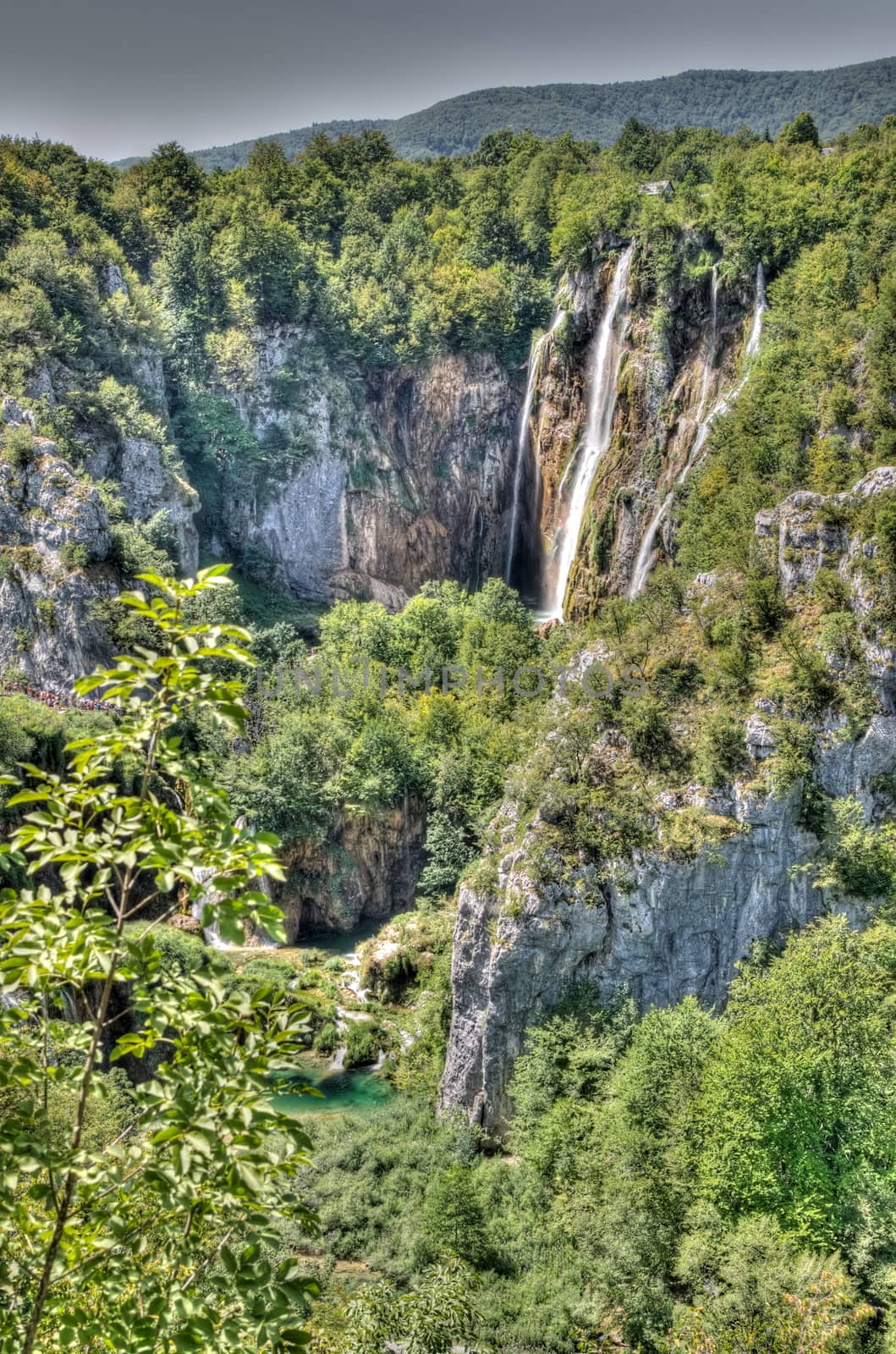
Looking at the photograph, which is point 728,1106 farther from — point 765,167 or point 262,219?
point 262,219

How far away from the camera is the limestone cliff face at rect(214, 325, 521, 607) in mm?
42719

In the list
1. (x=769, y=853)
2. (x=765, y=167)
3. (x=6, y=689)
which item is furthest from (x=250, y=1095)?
(x=765, y=167)

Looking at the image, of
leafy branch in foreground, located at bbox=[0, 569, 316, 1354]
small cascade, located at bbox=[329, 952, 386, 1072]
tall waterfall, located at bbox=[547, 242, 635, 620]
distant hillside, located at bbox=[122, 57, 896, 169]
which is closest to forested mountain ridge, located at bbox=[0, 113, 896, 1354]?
leafy branch in foreground, located at bbox=[0, 569, 316, 1354]

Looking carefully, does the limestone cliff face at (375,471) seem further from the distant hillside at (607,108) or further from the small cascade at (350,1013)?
the distant hillside at (607,108)

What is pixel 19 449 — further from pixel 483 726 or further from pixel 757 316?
pixel 757 316

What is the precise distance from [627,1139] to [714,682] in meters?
8.22

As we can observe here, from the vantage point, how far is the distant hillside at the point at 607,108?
91438mm

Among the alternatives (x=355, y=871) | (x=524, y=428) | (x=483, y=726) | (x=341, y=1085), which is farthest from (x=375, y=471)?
(x=341, y=1085)

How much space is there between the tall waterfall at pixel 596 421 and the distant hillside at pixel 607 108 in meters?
63.9

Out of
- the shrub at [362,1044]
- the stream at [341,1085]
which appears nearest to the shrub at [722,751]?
the stream at [341,1085]

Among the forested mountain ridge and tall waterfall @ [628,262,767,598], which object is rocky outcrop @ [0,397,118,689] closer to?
the forested mountain ridge

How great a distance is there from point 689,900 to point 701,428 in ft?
50.6

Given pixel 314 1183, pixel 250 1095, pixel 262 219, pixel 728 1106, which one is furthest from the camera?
pixel 262 219

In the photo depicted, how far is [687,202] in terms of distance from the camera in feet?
106
